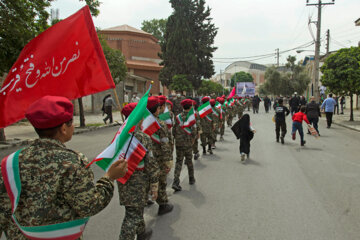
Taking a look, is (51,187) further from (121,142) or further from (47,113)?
(121,142)

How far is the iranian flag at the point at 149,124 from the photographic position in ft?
13.5

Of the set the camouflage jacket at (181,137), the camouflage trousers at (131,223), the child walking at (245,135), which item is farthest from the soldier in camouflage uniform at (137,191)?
the child walking at (245,135)

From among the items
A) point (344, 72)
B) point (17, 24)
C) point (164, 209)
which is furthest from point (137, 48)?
point (164, 209)

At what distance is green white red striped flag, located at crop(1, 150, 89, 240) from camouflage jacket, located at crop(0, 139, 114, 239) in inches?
1.0

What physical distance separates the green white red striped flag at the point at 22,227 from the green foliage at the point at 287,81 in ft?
179

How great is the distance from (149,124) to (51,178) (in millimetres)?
2369

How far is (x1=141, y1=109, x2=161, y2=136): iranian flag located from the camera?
410 centimetres

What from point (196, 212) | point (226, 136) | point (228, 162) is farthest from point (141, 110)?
point (226, 136)

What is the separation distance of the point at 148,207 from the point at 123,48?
1884 inches

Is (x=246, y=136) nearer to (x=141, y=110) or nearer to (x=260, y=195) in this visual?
(x=260, y=195)

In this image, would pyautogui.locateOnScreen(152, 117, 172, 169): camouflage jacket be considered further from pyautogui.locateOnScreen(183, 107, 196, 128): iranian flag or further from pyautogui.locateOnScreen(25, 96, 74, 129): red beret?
pyautogui.locateOnScreen(25, 96, 74, 129): red beret

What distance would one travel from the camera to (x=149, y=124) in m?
4.14

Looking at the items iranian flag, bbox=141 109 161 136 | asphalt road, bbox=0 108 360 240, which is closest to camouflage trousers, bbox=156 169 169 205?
asphalt road, bbox=0 108 360 240

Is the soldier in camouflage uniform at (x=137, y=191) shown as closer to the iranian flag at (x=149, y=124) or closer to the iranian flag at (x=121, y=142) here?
the iranian flag at (x=121, y=142)
